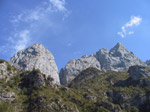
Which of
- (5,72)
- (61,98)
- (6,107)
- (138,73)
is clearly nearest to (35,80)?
(61,98)

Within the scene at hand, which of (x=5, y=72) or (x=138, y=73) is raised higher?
(x=5, y=72)

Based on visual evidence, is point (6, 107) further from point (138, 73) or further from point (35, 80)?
point (138, 73)

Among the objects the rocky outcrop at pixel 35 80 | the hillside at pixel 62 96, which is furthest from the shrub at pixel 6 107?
the rocky outcrop at pixel 35 80

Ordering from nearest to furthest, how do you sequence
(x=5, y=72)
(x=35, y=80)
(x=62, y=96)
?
(x=62, y=96)
(x=35, y=80)
(x=5, y=72)

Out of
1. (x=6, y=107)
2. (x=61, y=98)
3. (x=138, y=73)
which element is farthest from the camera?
(x=138, y=73)

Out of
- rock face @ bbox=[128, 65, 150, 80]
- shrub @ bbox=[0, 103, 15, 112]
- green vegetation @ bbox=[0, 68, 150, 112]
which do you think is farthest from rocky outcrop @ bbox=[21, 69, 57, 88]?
rock face @ bbox=[128, 65, 150, 80]

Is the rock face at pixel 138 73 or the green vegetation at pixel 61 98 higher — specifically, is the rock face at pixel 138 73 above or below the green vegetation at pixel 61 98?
above

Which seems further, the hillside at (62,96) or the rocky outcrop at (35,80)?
the rocky outcrop at (35,80)

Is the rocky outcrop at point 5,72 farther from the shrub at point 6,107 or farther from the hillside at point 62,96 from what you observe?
the shrub at point 6,107

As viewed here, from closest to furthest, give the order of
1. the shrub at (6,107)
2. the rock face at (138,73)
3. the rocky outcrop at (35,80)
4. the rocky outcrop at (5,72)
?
the shrub at (6,107) < the rocky outcrop at (35,80) < the rocky outcrop at (5,72) < the rock face at (138,73)

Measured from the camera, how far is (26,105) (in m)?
111

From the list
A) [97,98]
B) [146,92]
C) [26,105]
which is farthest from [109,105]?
[26,105]

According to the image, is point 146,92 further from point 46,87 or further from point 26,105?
point 26,105

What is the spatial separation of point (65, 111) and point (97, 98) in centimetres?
5179
